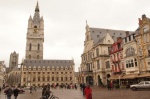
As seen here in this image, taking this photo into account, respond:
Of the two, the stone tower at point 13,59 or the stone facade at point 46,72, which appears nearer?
the stone facade at point 46,72

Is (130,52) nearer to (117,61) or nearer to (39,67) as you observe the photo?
(117,61)

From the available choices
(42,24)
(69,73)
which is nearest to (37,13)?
(42,24)

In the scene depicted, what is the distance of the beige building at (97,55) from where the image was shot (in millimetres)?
55812

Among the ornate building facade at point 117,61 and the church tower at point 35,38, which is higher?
the church tower at point 35,38

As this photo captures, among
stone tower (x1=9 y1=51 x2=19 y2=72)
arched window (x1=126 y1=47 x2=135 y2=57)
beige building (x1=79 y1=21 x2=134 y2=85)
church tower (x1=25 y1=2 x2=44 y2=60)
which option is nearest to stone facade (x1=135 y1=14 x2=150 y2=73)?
arched window (x1=126 y1=47 x2=135 y2=57)

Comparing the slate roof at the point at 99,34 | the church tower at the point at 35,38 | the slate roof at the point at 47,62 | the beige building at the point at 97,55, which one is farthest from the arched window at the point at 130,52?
the church tower at the point at 35,38

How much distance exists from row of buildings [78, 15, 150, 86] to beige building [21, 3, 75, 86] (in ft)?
150

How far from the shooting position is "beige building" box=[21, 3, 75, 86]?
10856cm

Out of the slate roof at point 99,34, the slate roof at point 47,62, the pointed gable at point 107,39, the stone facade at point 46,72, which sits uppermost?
the slate roof at point 99,34

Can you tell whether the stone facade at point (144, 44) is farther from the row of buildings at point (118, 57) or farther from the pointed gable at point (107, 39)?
the pointed gable at point (107, 39)

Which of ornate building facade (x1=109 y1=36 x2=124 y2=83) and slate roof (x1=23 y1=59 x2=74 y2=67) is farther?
slate roof (x1=23 y1=59 x2=74 y2=67)

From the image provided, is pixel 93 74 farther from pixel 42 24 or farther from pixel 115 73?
pixel 42 24

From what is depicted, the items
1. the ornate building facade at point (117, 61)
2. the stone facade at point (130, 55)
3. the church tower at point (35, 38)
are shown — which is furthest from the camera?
the church tower at point (35, 38)

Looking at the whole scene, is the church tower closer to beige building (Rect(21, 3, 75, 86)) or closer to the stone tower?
beige building (Rect(21, 3, 75, 86))
